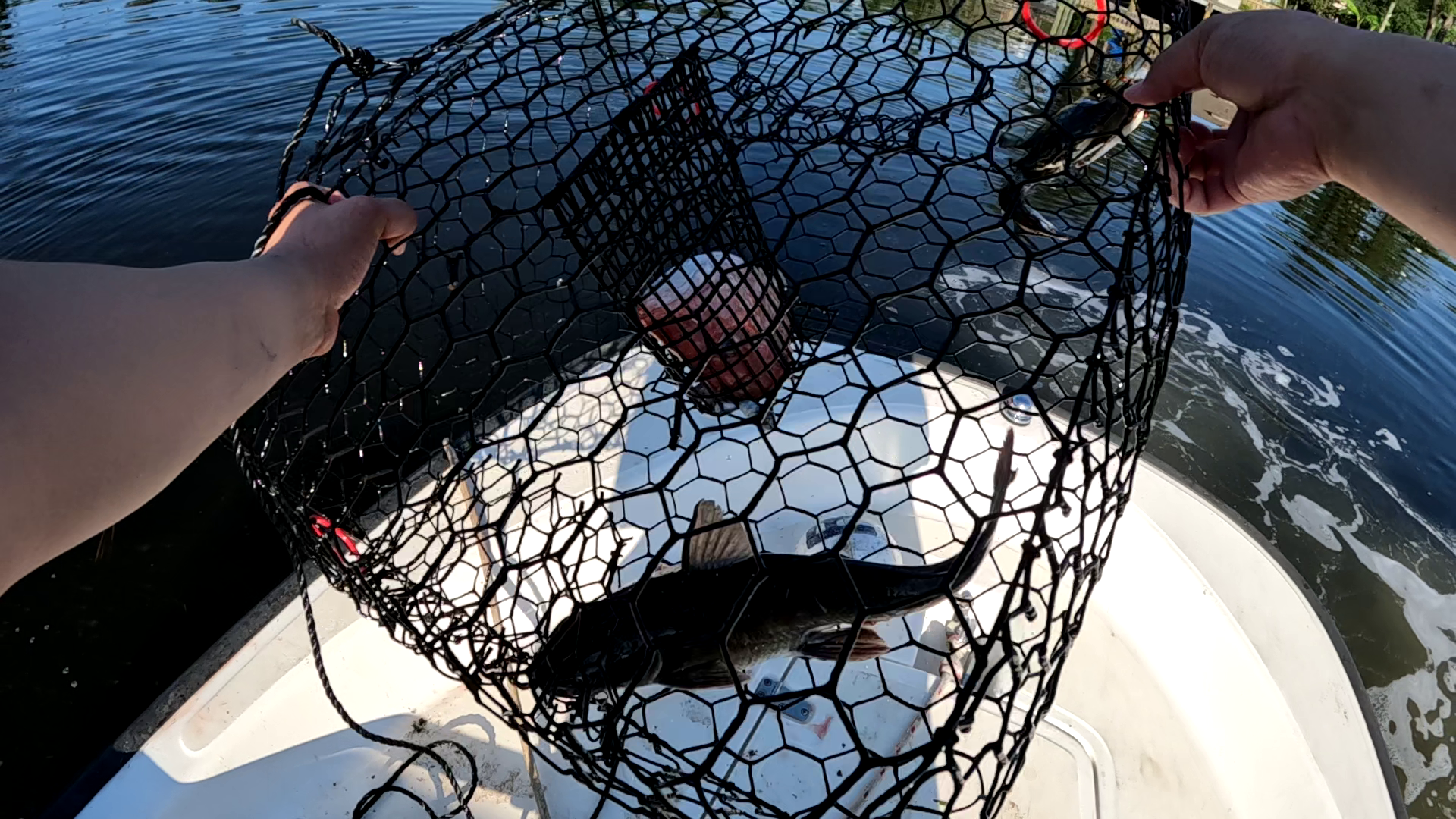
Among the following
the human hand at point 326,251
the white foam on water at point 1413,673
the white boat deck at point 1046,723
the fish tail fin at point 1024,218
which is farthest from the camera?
the white foam on water at point 1413,673

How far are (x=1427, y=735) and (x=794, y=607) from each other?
4884 millimetres

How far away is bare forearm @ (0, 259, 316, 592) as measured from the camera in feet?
2.54

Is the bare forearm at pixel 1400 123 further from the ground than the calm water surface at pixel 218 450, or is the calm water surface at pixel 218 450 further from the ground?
the bare forearm at pixel 1400 123

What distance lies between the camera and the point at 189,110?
773cm

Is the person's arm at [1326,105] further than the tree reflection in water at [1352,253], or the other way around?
the tree reflection in water at [1352,253]

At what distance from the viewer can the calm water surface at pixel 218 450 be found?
4.00 meters

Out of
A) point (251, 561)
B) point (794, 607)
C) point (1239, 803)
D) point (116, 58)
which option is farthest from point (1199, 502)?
point (116, 58)

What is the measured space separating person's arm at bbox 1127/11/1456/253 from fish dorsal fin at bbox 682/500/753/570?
1230 mm

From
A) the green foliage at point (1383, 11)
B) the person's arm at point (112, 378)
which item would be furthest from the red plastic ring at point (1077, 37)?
the green foliage at point (1383, 11)

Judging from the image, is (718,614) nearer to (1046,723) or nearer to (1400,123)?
(1400,123)

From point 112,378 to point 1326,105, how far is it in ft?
6.29

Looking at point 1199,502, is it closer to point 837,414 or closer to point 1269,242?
point 837,414

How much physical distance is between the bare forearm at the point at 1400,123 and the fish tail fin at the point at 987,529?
727 mm

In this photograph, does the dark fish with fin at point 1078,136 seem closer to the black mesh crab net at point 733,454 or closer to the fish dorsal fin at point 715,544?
the black mesh crab net at point 733,454
